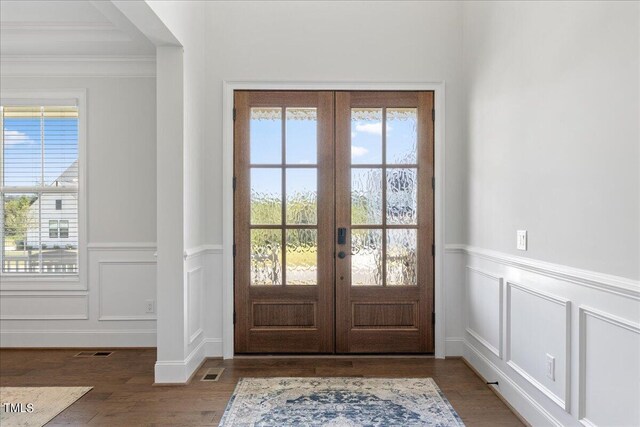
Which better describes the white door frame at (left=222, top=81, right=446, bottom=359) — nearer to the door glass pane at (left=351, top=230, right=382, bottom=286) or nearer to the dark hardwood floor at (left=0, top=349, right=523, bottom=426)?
the dark hardwood floor at (left=0, top=349, right=523, bottom=426)

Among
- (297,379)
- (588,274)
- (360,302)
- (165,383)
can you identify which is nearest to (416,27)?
(360,302)

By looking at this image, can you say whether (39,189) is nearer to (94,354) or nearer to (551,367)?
(94,354)

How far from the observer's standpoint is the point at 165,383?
3.31 meters

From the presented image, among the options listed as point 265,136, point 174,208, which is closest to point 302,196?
point 265,136

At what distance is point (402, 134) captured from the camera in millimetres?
3955

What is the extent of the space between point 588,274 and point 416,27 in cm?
261

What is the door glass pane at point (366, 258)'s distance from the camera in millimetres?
3947

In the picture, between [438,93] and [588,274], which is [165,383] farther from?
[438,93]

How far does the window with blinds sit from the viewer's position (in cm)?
425

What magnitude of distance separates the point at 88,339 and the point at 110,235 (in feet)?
3.13

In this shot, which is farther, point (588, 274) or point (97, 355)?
point (97, 355)

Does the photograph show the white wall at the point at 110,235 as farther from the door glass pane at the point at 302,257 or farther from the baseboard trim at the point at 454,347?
the baseboard trim at the point at 454,347

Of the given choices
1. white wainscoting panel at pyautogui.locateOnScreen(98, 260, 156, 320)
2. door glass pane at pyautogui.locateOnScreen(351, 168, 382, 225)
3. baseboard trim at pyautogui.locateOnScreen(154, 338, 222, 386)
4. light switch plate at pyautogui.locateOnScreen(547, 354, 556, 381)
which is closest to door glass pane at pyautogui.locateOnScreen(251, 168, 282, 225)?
door glass pane at pyautogui.locateOnScreen(351, 168, 382, 225)

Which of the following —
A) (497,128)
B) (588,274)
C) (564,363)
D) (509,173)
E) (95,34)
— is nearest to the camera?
(588,274)
